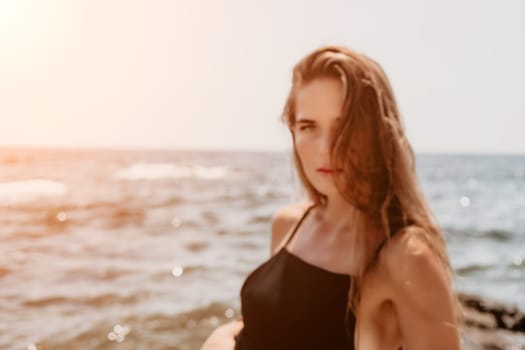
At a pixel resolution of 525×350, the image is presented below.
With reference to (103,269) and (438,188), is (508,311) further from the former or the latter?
(438,188)

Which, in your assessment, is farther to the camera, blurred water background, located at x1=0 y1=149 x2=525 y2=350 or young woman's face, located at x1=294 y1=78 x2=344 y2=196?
blurred water background, located at x1=0 y1=149 x2=525 y2=350

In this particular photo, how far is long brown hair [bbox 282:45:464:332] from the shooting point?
2.03 meters

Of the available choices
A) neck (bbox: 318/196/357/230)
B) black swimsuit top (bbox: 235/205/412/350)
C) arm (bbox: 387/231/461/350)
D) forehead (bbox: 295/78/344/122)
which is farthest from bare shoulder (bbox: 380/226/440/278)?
forehead (bbox: 295/78/344/122)

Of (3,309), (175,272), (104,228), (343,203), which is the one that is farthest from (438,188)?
(343,203)

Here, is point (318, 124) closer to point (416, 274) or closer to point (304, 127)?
point (304, 127)

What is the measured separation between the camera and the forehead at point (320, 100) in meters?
2.12

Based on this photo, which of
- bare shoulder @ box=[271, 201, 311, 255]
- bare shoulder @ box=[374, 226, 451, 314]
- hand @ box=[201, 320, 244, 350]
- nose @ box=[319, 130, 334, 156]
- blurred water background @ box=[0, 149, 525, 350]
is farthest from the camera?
blurred water background @ box=[0, 149, 525, 350]

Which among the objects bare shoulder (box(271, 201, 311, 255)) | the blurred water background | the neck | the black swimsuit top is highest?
the neck

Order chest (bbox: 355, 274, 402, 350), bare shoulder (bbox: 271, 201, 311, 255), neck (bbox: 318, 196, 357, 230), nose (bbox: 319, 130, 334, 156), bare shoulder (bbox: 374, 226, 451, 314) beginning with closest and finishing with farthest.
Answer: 1. bare shoulder (bbox: 374, 226, 451, 314)
2. chest (bbox: 355, 274, 402, 350)
3. nose (bbox: 319, 130, 334, 156)
4. neck (bbox: 318, 196, 357, 230)
5. bare shoulder (bbox: 271, 201, 311, 255)

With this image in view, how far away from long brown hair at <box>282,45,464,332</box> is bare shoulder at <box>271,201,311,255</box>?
1.91ft

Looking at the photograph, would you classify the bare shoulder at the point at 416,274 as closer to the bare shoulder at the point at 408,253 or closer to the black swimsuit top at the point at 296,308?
the bare shoulder at the point at 408,253

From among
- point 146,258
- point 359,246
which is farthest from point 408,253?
point 146,258

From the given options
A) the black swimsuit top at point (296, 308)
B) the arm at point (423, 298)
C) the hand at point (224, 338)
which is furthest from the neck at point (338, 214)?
the hand at point (224, 338)

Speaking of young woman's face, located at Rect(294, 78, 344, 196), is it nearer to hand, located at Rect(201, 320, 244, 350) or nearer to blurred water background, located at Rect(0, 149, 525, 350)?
Result: blurred water background, located at Rect(0, 149, 525, 350)
